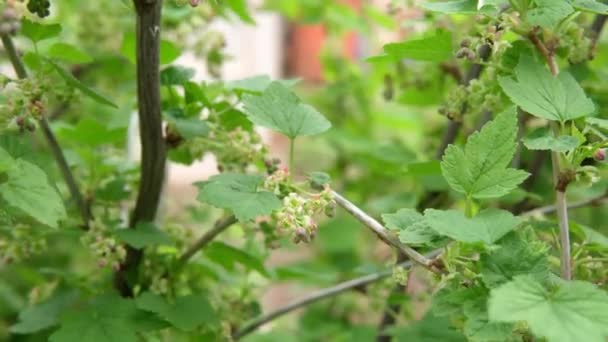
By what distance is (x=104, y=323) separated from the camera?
2.70 feet

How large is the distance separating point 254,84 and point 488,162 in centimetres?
31

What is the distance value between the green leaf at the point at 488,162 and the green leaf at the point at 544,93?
0.11 ft

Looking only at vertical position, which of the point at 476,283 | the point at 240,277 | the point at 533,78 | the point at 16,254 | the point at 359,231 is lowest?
the point at 359,231

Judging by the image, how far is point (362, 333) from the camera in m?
1.26

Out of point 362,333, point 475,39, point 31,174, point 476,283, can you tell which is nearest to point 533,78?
point 475,39

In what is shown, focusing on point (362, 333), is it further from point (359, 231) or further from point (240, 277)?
point (359, 231)

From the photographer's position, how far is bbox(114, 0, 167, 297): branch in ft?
2.35

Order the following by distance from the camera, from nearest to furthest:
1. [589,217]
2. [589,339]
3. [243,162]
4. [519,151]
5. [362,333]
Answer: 1. [589,339]
2. [243,162]
3. [519,151]
4. [362,333]
5. [589,217]

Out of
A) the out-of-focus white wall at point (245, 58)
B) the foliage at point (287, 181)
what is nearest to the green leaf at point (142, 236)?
the foliage at point (287, 181)

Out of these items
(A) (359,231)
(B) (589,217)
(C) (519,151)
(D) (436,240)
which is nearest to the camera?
(D) (436,240)

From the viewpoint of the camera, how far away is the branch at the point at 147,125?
72cm

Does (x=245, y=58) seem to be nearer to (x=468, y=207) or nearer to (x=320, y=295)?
(x=320, y=295)

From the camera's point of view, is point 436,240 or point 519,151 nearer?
point 436,240

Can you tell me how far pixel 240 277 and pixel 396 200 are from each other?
256mm
